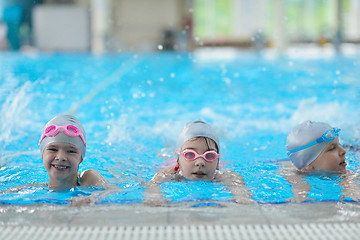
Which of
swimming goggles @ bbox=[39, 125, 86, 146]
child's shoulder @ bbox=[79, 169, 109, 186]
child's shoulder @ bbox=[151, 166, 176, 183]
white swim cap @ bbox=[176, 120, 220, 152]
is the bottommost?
child's shoulder @ bbox=[151, 166, 176, 183]

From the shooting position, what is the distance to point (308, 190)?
3.37 meters

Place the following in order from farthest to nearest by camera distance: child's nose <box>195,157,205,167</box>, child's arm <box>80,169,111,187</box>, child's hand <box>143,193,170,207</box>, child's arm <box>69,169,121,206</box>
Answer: child's arm <box>80,169,111,187</box> < child's nose <box>195,157,205,167</box> < child's arm <box>69,169,121,206</box> < child's hand <box>143,193,170,207</box>

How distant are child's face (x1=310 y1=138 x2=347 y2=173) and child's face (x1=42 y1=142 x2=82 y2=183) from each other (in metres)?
1.75

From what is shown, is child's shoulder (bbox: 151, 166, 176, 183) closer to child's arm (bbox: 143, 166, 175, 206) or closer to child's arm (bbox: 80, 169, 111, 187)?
child's arm (bbox: 143, 166, 175, 206)

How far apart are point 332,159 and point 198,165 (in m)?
1.05

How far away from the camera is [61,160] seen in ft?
10.5

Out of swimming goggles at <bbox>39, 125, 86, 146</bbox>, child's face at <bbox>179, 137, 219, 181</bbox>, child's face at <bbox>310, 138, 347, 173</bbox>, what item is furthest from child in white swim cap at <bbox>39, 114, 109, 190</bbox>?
child's face at <bbox>310, 138, 347, 173</bbox>

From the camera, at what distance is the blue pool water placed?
3.64 metres

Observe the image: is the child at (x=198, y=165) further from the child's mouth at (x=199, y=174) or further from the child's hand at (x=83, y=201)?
the child's hand at (x=83, y=201)

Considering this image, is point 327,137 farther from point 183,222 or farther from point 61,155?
point 61,155

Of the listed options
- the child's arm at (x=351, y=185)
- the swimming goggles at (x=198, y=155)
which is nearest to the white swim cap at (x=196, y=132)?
the swimming goggles at (x=198, y=155)

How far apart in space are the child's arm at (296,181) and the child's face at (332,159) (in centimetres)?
18

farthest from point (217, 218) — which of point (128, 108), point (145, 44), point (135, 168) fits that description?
point (145, 44)

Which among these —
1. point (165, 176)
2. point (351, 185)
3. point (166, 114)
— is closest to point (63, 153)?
point (165, 176)
